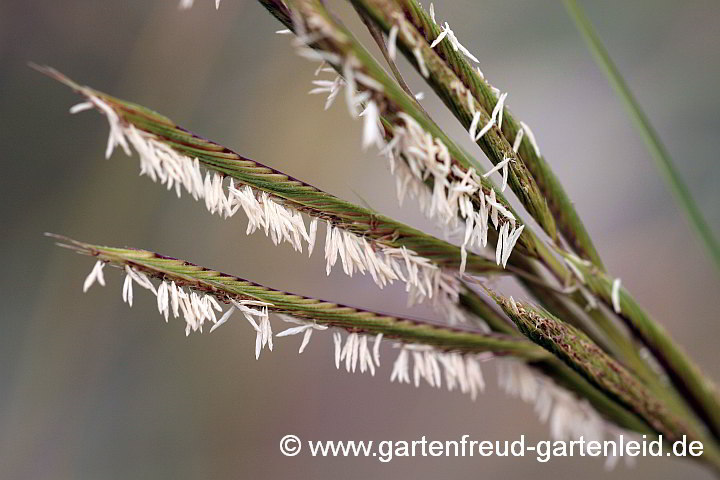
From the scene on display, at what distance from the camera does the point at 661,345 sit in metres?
0.30

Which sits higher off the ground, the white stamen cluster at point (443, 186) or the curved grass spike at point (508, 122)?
the curved grass spike at point (508, 122)

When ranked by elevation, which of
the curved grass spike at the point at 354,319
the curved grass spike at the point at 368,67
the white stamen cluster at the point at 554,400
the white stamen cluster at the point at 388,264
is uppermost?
the curved grass spike at the point at 368,67

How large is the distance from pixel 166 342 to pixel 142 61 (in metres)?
0.38

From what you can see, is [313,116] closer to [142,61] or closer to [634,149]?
[142,61]

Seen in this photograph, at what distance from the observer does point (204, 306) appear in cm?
23

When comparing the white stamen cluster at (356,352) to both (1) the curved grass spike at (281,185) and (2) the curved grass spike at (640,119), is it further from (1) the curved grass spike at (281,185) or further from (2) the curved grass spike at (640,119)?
(2) the curved grass spike at (640,119)

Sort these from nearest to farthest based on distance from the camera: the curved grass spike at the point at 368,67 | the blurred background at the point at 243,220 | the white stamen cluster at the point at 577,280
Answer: the curved grass spike at the point at 368,67, the white stamen cluster at the point at 577,280, the blurred background at the point at 243,220

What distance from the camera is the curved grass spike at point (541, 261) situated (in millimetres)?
179

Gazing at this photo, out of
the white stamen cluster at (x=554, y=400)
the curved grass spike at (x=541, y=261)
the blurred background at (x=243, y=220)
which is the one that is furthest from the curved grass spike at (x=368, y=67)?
the blurred background at (x=243, y=220)

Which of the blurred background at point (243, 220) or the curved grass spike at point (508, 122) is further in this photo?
the blurred background at point (243, 220)

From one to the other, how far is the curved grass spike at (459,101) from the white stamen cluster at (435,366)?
0.28ft

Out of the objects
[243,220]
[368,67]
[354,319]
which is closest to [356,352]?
[354,319]

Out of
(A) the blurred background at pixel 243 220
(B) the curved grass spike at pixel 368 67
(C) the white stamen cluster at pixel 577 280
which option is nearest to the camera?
(B) the curved grass spike at pixel 368 67

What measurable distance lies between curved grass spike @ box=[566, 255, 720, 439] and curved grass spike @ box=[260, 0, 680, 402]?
1 centimetres
